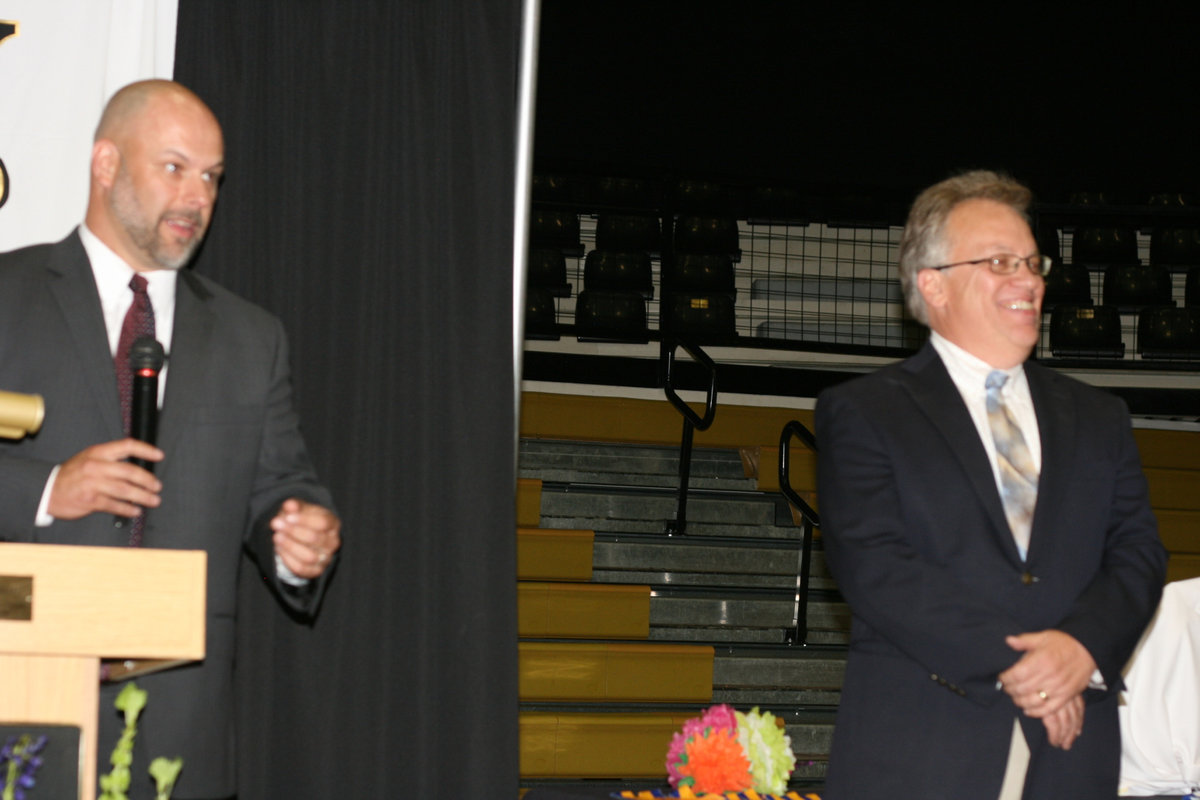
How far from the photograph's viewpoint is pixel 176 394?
7.30ft

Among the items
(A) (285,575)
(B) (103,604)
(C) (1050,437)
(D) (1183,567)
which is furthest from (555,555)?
(B) (103,604)

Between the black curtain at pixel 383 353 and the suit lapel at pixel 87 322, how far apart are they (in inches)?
21.1

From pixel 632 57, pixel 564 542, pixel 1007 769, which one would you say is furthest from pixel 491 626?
pixel 632 57

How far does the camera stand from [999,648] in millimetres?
1944

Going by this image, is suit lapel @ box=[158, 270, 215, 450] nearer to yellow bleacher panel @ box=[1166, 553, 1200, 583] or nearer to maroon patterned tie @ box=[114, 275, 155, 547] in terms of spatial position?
maroon patterned tie @ box=[114, 275, 155, 547]

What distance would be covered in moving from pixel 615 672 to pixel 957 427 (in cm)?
323

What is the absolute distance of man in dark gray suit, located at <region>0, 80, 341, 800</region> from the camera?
6.91 ft

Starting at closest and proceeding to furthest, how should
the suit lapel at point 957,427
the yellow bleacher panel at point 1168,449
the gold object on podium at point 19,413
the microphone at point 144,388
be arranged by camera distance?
1. the gold object on podium at point 19,413
2. the microphone at point 144,388
3. the suit lapel at point 957,427
4. the yellow bleacher panel at point 1168,449

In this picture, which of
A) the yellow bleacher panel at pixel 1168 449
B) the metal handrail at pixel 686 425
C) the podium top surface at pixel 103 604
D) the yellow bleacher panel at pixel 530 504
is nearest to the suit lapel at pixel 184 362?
the podium top surface at pixel 103 604

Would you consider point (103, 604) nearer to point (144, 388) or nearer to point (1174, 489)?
point (144, 388)

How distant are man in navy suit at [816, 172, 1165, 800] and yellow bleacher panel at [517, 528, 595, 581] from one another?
3376 millimetres

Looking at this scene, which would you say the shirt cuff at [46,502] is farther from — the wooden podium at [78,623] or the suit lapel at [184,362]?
the wooden podium at [78,623]

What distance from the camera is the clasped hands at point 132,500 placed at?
5.70ft

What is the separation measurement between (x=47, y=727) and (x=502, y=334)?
1.60 metres
